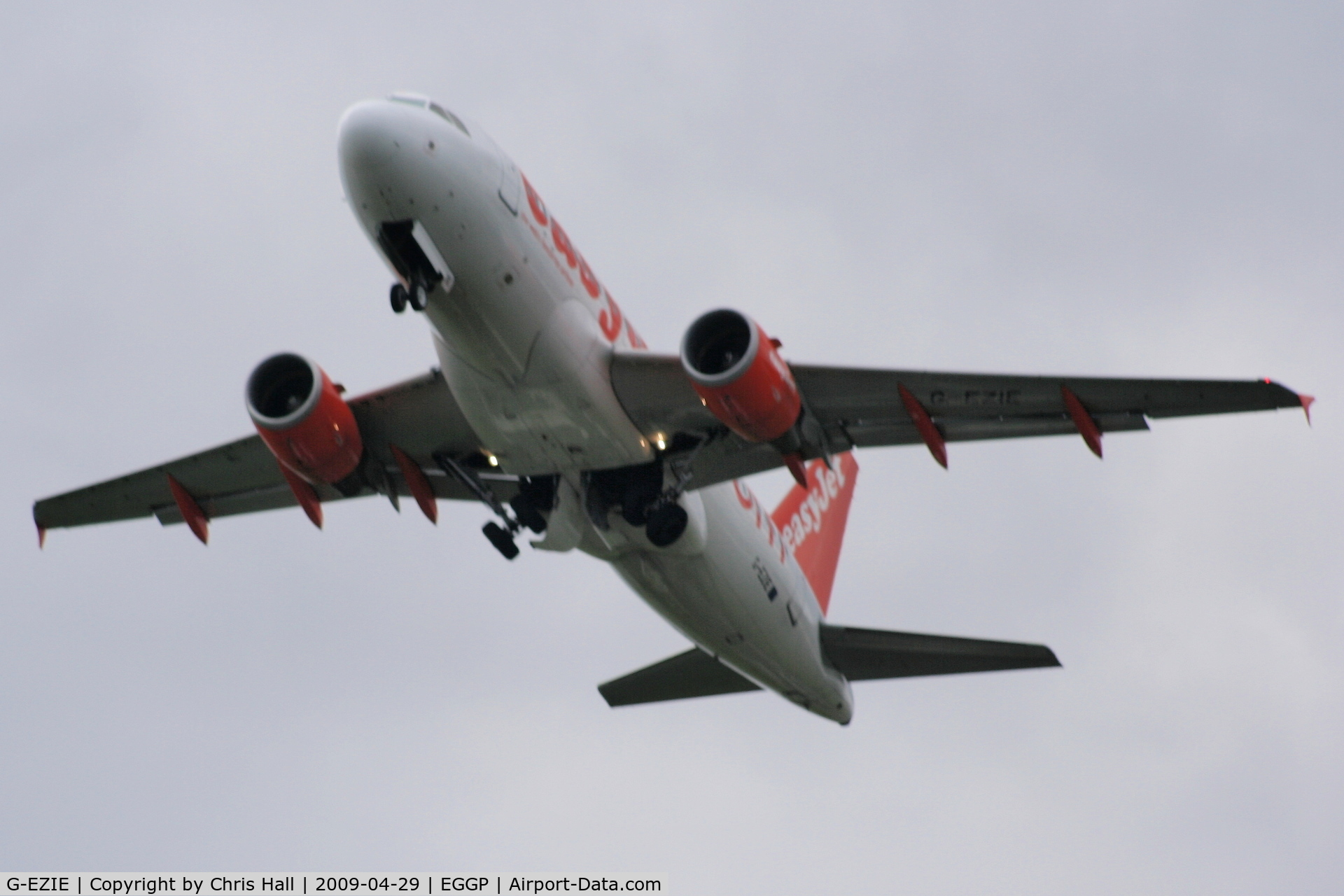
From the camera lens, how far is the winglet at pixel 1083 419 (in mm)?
21750

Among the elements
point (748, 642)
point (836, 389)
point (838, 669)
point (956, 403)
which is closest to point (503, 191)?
point (836, 389)

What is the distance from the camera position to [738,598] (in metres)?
25.0

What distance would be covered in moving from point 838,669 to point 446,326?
38.5 ft

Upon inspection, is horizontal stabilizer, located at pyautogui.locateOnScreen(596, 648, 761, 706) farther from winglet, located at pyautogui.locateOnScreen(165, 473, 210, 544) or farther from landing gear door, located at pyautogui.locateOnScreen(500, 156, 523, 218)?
landing gear door, located at pyautogui.locateOnScreen(500, 156, 523, 218)

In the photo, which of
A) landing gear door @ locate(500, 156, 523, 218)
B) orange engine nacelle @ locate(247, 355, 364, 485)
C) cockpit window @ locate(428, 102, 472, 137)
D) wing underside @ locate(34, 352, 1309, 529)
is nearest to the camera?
cockpit window @ locate(428, 102, 472, 137)

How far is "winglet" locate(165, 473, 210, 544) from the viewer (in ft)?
86.8

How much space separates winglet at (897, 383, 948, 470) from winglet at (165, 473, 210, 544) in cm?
1263

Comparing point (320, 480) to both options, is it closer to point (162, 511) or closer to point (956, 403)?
point (162, 511)

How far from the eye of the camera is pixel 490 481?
25.3 metres

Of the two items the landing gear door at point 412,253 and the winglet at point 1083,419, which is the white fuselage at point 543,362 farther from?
the winglet at point 1083,419

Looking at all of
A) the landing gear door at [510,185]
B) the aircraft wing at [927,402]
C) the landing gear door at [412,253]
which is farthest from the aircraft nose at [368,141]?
the aircraft wing at [927,402]

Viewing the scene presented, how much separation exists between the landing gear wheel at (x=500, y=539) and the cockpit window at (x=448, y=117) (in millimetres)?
6535

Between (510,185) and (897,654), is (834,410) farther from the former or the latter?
(897,654)

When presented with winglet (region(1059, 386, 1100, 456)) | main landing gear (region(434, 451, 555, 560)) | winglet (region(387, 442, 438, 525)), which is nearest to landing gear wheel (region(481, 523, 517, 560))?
main landing gear (region(434, 451, 555, 560))
